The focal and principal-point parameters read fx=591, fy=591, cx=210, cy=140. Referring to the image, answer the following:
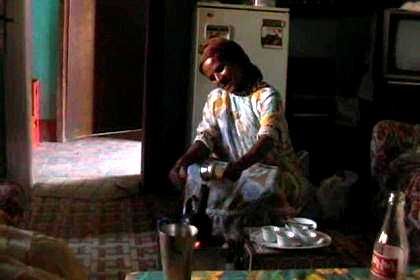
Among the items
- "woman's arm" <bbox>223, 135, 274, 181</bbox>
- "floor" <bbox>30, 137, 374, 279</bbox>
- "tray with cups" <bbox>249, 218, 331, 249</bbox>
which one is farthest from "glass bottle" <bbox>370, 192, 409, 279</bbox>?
"woman's arm" <bbox>223, 135, 274, 181</bbox>

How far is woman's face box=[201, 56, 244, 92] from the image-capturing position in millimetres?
2320

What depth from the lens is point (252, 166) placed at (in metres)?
2.39

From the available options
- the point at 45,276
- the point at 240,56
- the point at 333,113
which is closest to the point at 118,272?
the point at 240,56

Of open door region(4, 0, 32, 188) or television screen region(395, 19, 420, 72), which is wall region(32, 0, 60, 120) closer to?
open door region(4, 0, 32, 188)

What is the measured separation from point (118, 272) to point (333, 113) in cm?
194

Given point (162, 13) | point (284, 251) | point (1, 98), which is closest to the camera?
point (284, 251)

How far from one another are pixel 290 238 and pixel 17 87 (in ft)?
7.67

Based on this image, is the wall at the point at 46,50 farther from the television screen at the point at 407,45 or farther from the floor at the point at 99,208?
the television screen at the point at 407,45

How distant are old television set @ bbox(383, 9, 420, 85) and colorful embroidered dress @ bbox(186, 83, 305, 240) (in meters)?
1.43

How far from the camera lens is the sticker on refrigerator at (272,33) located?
11.9ft

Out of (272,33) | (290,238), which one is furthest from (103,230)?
(290,238)

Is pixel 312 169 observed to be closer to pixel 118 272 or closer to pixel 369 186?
pixel 369 186

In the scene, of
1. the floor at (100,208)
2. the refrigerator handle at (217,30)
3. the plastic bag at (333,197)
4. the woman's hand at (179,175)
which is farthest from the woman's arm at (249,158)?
the refrigerator handle at (217,30)

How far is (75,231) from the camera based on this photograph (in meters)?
3.19
